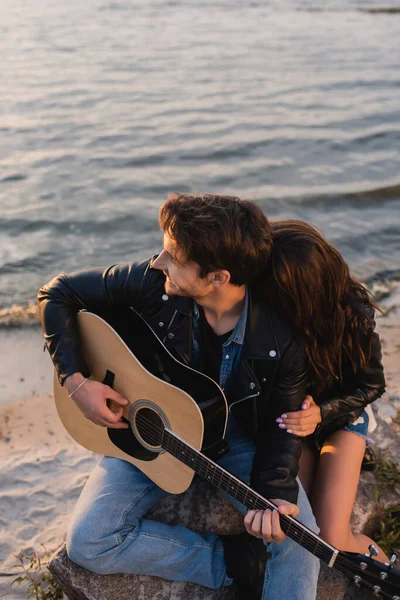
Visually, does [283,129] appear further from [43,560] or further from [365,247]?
[43,560]

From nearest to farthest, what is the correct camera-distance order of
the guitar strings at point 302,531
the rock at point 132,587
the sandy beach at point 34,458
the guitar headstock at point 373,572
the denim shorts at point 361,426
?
the guitar headstock at point 373,572
the guitar strings at point 302,531
the rock at point 132,587
the denim shorts at point 361,426
the sandy beach at point 34,458

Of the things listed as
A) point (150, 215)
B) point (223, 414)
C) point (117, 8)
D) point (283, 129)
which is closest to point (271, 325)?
point (223, 414)

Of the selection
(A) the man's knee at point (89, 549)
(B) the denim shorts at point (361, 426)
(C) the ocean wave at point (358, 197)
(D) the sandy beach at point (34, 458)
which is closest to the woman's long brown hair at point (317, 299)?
(B) the denim shorts at point (361, 426)

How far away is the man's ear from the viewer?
104 inches

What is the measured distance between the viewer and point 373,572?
2244 millimetres

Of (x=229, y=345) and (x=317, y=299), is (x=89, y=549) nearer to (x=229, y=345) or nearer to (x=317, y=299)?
(x=229, y=345)

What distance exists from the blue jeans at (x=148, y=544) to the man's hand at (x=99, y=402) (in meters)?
0.24

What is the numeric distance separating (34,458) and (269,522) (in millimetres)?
1904

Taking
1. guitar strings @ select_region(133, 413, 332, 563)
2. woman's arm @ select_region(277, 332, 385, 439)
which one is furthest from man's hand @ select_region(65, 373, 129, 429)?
woman's arm @ select_region(277, 332, 385, 439)

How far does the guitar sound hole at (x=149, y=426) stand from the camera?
2.79 meters

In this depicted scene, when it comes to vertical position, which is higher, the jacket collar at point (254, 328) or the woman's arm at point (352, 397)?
the jacket collar at point (254, 328)

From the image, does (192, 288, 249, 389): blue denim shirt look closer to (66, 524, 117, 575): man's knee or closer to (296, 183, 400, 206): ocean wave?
(66, 524, 117, 575): man's knee

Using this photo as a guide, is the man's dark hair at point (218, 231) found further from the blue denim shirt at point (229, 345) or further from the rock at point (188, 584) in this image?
the rock at point (188, 584)

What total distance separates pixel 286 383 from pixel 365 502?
0.92 meters
